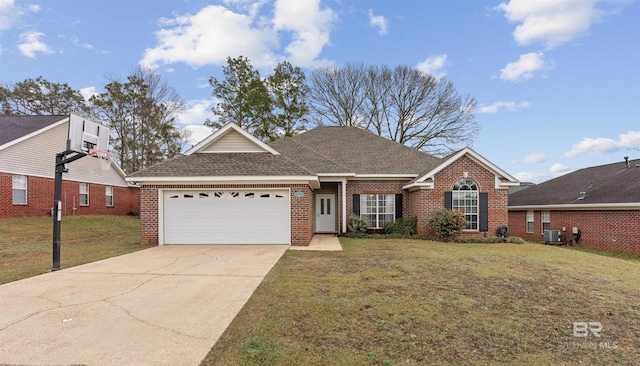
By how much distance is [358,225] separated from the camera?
14914mm

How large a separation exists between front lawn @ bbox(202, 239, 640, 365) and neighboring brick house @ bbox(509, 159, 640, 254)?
673 centimetres

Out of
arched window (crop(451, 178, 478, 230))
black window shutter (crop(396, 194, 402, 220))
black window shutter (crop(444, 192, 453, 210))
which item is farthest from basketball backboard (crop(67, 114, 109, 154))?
arched window (crop(451, 178, 478, 230))

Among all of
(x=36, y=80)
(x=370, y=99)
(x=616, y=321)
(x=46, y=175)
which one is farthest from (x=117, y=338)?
(x=36, y=80)

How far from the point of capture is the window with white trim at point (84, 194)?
69.5ft

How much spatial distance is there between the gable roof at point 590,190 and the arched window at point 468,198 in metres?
5.16

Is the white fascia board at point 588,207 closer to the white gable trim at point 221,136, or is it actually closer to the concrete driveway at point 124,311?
the white gable trim at point 221,136

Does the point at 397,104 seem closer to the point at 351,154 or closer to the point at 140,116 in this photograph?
the point at 351,154

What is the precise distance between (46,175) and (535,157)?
34583mm

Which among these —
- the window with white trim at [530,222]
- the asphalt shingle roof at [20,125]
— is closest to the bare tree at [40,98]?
the asphalt shingle roof at [20,125]

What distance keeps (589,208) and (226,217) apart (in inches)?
630

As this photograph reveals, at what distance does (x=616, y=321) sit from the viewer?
4551 mm

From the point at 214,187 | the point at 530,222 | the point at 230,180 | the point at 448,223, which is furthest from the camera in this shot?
the point at 530,222

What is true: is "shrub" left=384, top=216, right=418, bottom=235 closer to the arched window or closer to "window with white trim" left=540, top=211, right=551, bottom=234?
the arched window

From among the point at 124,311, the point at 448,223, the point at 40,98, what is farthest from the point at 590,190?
the point at 40,98
